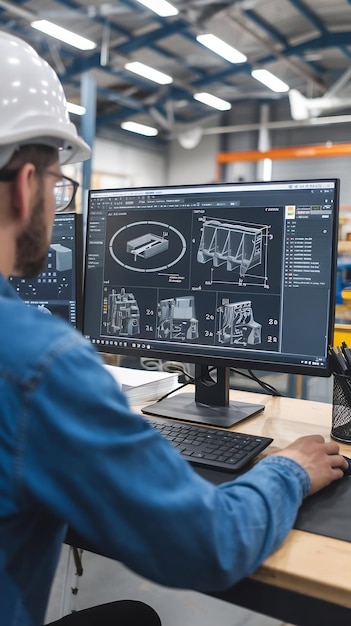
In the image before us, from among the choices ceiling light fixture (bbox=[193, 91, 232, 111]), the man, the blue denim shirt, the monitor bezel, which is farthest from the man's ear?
ceiling light fixture (bbox=[193, 91, 232, 111])

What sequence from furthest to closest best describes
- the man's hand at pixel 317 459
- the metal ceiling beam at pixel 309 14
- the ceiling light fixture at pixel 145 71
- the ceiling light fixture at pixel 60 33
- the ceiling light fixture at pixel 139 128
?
1. the ceiling light fixture at pixel 139 128
2. the ceiling light fixture at pixel 145 71
3. the metal ceiling beam at pixel 309 14
4. the ceiling light fixture at pixel 60 33
5. the man's hand at pixel 317 459

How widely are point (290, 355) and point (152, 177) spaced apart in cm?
1058

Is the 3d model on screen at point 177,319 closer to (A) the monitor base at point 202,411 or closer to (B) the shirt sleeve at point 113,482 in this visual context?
(A) the monitor base at point 202,411

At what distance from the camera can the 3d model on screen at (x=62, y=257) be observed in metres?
1.45

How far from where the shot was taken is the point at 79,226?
1443 millimetres

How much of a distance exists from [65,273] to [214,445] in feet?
2.16

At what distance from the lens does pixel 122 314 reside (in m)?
1.36

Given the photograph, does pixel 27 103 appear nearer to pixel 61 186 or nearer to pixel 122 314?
pixel 61 186

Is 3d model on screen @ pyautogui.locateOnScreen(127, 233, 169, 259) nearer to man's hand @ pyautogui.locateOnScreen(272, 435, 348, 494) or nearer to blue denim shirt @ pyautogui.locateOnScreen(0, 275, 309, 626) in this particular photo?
man's hand @ pyautogui.locateOnScreen(272, 435, 348, 494)

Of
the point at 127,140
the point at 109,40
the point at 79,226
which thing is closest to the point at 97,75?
the point at 109,40

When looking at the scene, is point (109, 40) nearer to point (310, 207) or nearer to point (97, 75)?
point (97, 75)

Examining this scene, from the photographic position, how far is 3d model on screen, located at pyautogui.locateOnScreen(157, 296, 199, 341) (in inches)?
50.3

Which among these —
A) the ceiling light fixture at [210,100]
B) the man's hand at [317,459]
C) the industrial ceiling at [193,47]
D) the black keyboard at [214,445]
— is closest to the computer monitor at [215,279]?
the black keyboard at [214,445]

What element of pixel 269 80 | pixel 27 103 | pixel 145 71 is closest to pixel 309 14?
pixel 269 80
